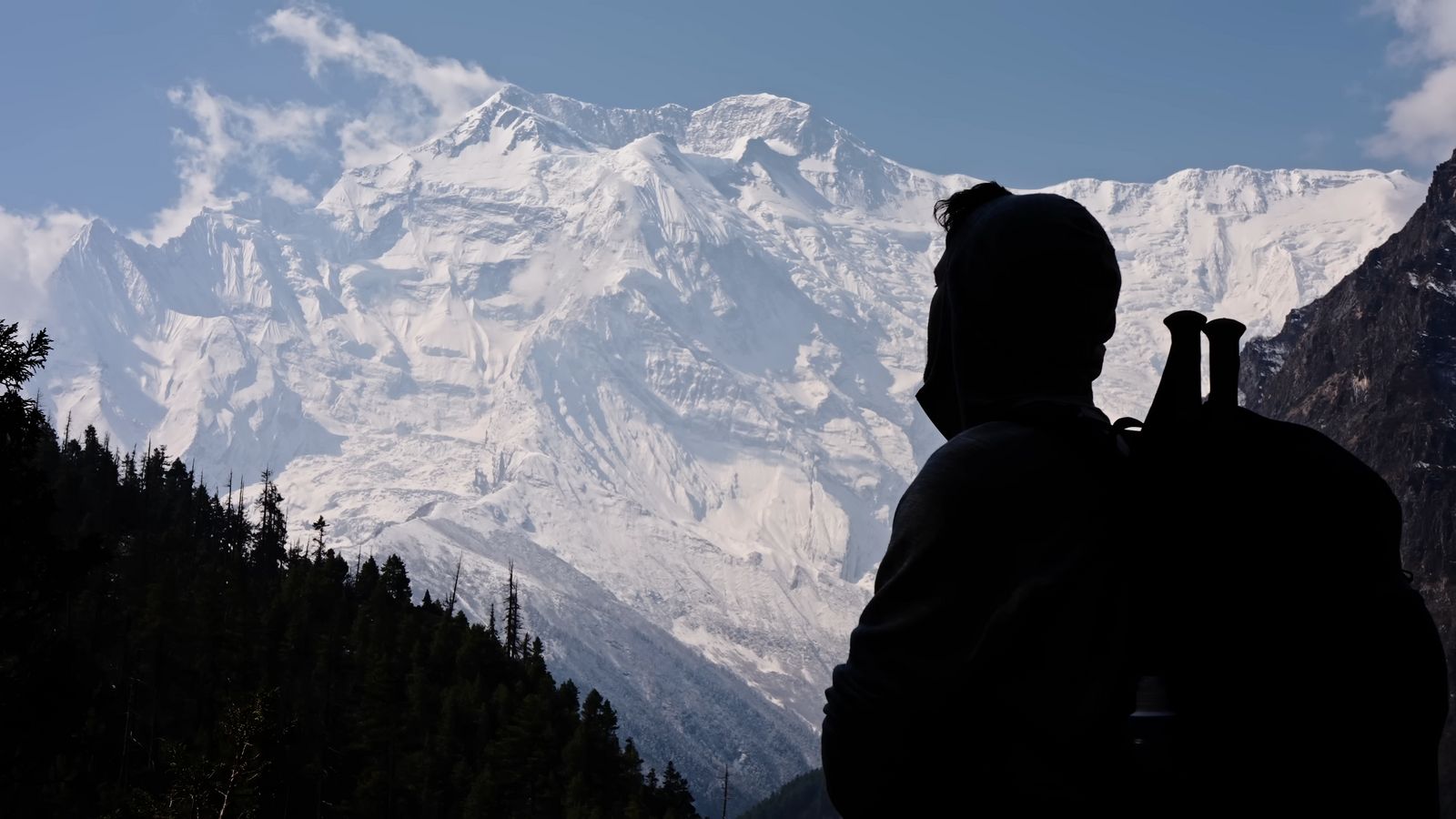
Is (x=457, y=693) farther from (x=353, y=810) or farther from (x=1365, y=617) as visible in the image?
(x=1365, y=617)

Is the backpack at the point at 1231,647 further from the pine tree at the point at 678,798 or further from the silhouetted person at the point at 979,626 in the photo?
the pine tree at the point at 678,798

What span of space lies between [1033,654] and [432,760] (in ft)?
319

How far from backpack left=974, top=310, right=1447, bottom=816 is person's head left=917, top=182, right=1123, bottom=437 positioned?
476 millimetres

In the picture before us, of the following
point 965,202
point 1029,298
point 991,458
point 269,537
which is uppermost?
point 269,537

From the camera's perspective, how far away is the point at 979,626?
141 inches

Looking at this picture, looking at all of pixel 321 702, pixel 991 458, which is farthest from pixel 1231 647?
pixel 321 702

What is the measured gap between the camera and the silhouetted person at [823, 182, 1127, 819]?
3.47 meters

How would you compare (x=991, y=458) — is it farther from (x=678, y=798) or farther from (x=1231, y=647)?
(x=678, y=798)

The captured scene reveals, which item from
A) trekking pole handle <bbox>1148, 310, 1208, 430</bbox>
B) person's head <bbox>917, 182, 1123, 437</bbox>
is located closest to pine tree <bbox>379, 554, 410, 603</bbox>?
person's head <bbox>917, 182, 1123, 437</bbox>

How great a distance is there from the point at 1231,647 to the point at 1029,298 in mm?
1023

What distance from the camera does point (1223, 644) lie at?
3.38 m

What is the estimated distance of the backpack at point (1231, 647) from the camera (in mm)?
3377

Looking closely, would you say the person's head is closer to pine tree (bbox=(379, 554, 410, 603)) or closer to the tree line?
the tree line

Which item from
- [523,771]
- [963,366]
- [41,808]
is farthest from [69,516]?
[963,366]
